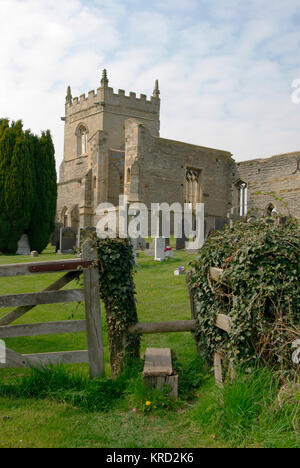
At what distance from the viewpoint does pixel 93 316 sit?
13.6 ft

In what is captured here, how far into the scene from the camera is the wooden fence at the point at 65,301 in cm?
401

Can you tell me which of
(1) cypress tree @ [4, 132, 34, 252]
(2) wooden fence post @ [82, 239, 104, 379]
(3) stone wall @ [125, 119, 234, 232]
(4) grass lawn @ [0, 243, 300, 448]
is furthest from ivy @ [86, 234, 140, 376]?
(3) stone wall @ [125, 119, 234, 232]

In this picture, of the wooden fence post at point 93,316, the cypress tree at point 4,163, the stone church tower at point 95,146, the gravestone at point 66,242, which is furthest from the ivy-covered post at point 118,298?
the stone church tower at point 95,146

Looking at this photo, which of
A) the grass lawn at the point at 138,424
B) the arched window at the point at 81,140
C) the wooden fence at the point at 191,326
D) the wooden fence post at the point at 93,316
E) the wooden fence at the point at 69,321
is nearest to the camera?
the grass lawn at the point at 138,424

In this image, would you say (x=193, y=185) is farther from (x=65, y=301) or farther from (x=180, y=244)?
(x=65, y=301)

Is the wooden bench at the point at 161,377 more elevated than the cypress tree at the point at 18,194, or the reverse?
the cypress tree at the point at 18,194

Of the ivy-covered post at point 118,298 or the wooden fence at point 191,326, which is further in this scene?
the ivy-covered post at point 118,298

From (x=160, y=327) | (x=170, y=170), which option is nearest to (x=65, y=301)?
(x=160, y=327)

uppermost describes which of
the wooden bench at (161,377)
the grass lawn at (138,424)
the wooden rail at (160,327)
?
the wooden rail at (160,327)

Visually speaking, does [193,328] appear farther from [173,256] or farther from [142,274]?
[173,256]

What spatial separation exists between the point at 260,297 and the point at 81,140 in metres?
40.8

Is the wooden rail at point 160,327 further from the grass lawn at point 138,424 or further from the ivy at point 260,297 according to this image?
the grass lawn at point 138,424
